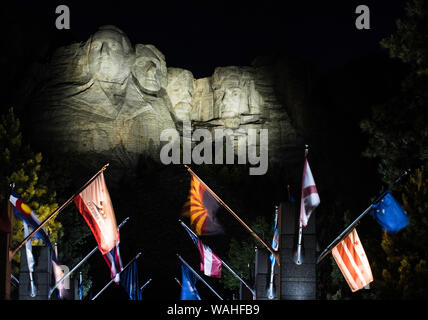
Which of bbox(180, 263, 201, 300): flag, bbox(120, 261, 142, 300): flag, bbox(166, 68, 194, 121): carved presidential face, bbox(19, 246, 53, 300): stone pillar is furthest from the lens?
bbox(166, 68, 194, 121): carved presidential face

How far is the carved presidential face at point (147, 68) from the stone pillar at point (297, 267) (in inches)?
2075

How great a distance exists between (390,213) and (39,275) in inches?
523

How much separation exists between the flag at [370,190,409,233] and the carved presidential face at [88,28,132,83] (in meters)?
51.4

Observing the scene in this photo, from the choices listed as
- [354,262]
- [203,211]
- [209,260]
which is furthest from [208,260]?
[354,262]

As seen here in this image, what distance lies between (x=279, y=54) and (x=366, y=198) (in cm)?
1738

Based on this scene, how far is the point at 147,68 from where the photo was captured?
72.1 meters

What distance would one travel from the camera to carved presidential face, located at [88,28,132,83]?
226 feet

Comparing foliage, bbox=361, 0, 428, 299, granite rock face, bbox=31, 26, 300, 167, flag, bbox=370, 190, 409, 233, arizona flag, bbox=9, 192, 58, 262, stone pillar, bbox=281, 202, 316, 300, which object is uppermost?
granite rock face, bbox=31, 26, 300, 167

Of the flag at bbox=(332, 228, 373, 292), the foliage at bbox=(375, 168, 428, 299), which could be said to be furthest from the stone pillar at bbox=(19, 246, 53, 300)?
the foliage at bbox=(375, 168, 428, 299)

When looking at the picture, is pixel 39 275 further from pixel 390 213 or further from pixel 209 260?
pixel 390 213

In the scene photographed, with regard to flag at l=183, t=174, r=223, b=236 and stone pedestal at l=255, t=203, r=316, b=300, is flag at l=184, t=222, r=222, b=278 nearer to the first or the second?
flag at l=183, t=174, r=223, b=236

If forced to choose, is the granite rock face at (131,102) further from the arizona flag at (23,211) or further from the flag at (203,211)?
the flag at (203,211)
